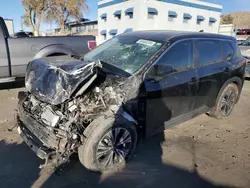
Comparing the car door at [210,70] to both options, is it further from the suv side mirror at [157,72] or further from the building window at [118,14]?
the building window at [118,14]

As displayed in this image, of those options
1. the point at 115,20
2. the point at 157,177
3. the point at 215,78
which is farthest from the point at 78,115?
the point at 115,20

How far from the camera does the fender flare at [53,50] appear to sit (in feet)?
19.0

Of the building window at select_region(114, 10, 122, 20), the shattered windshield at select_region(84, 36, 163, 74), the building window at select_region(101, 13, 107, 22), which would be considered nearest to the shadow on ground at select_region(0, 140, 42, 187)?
the shattered windshield at select_region(84, 36, 163, 74)

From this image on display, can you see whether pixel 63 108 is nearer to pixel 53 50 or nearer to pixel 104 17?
pixel 53 50

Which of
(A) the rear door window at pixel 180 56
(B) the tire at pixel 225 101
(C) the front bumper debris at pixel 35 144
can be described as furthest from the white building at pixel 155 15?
(C) the front bumper debris at pixel 35 144

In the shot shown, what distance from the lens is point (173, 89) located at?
11.2 feet

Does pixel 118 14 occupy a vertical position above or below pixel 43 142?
above

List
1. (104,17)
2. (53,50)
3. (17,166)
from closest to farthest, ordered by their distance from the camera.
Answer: (17,166)
(53,50)
(104,17)

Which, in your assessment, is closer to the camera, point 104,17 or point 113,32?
point 113,32

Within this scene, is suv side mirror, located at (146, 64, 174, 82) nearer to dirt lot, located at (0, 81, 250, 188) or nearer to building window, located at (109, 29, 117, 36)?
dirt lot, located at (0, 81, 250, 188)

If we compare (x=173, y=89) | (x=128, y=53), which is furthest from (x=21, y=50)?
(x=173, y=89)

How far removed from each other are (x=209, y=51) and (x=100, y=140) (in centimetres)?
261

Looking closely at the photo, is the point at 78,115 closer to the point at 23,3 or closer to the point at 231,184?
the point at 231,184

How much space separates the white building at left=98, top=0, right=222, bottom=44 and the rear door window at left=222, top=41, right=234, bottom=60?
858 inches
